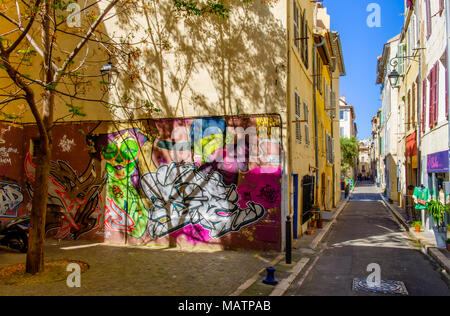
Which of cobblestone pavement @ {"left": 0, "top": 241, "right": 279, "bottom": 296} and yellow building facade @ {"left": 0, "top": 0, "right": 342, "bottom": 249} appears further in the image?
yellow building facade @ {"left": 0, "top": 0, "right": 342, "bottom": 249}

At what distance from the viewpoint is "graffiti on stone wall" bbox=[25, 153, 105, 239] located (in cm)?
1124

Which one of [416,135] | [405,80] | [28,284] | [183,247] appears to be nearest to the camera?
[28,284]

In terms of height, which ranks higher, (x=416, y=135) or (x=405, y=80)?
(x=405, y=80)

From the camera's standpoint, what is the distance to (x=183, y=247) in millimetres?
10430

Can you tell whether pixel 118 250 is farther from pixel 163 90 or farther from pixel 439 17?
pixel 439 17

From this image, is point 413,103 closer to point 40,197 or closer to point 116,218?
point 116,218

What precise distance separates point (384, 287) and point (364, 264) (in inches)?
74.1

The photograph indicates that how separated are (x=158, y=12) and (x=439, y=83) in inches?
357

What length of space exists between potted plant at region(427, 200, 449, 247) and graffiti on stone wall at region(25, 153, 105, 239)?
9.71 m

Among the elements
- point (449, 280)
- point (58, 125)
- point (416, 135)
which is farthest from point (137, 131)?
point (416, 135)

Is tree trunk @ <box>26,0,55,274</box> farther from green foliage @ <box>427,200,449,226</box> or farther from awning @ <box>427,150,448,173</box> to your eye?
awning @ <box>427,150,448,173</box>

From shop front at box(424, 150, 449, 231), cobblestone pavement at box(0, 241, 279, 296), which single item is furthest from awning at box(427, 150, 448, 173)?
cobblestone pavement at box(0, 241, 279, 296)

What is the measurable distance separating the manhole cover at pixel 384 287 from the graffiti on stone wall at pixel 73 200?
24.9 feet

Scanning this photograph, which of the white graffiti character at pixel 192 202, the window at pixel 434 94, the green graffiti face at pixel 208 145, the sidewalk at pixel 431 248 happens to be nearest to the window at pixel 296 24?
the green graffiti face at pixel 208 145
